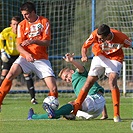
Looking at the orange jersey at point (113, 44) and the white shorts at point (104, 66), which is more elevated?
the orange jersey at point (113, 44)

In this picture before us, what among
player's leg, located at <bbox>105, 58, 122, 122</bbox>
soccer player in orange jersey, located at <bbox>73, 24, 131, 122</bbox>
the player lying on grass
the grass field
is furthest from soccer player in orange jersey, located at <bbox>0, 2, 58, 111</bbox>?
player's leg, located at <bbox>105, 58, 122, 122</bbox>

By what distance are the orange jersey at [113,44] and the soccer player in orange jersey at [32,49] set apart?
→ 0.73 meters

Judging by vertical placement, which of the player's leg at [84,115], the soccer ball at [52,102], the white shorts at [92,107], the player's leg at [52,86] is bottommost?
the player's leg at [84,115]

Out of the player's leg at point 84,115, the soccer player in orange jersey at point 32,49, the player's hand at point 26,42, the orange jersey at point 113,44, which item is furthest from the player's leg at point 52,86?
the orange jersey at point 113,44

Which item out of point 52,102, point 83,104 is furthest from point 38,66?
point 83,104

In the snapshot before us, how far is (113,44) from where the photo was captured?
10.3 metres

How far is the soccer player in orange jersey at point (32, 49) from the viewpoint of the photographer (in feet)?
33.9

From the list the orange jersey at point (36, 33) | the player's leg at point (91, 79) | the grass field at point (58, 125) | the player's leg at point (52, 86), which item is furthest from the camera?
the orange jersey at point (36, 33)

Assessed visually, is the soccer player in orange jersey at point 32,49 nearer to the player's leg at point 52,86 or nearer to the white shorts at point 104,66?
the player's leg at point 52,86

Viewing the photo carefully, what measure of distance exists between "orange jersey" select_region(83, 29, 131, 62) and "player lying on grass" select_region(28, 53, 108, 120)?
0.44 meters

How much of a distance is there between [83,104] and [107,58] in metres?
0.84

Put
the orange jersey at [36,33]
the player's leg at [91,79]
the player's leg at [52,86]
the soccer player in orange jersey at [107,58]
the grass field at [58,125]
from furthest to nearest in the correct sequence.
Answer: the orange jersey at [36,33], the player's leg at [91,79], the player's leg at [52,86], the soccer player in orange jersey at [107,58], the grass field at [58,125]

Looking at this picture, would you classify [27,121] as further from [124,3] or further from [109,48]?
[124,3]

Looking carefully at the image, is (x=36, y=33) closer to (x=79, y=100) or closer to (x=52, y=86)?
(x=52, y=86)
